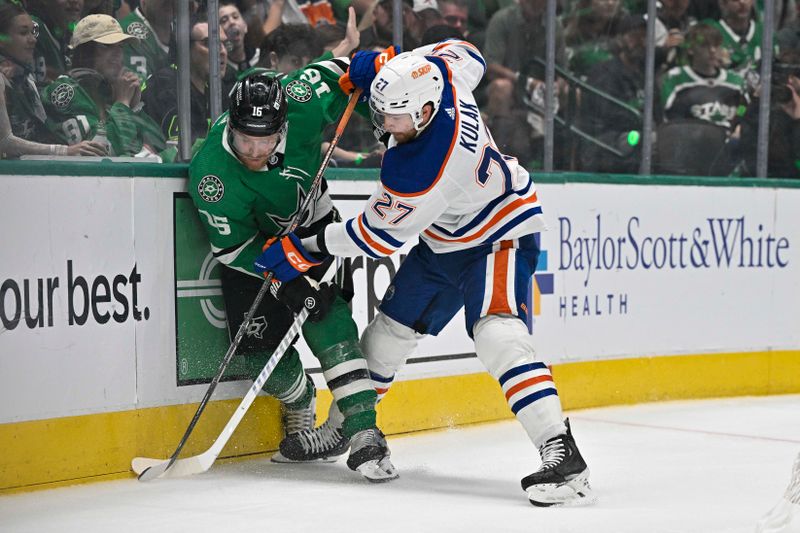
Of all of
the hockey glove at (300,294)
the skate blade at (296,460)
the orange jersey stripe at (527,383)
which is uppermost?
the hockey glove at (300,294)

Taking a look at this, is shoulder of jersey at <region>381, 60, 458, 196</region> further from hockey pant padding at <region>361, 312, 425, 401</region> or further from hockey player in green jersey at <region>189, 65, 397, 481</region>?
hockey pant padding at <region>361, 312, 425, 401</region>

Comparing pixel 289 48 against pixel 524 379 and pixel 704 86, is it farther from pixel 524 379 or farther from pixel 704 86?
pixel 704 86

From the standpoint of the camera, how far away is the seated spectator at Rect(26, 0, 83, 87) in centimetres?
334

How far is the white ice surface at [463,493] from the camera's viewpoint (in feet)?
9.36

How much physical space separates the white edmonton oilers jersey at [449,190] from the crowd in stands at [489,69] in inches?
28.5

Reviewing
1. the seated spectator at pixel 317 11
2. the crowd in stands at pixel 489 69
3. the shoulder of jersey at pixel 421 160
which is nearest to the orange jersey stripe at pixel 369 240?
the shoulder of jersey at pixel 421 160

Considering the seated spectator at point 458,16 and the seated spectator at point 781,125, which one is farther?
the seated spectator at point 781,125

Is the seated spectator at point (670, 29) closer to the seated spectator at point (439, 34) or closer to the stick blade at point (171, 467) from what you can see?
the seated spectator at point (439, 34)

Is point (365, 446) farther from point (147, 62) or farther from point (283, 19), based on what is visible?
point (283, 19)

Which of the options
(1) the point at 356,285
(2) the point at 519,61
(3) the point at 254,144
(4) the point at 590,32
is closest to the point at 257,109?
(3) the point at 254,144

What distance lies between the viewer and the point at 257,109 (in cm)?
323

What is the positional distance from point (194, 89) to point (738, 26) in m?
2.81

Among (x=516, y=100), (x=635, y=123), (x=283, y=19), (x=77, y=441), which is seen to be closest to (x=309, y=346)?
(x=77, y=441)

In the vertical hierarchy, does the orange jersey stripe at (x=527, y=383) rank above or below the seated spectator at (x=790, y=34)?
below
